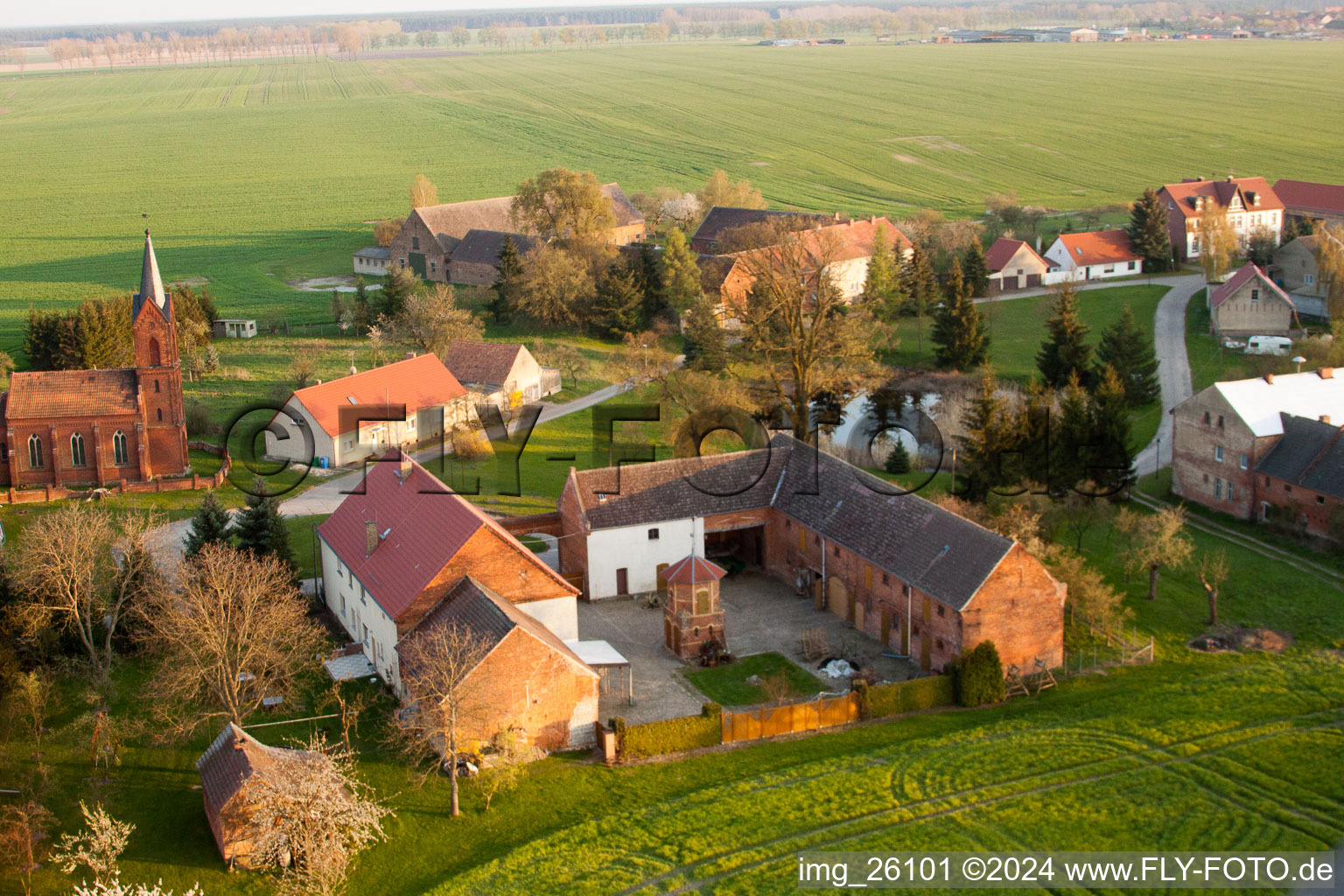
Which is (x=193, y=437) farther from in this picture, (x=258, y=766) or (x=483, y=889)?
(x=483, y=889)

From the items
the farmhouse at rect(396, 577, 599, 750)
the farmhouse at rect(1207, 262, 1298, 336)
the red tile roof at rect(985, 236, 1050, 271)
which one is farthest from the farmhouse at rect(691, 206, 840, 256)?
the farmhouse at rect(396, 577, 599, 750)

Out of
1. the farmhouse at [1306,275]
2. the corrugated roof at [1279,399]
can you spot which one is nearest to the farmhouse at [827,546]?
the corrugated roof at [1279,399]

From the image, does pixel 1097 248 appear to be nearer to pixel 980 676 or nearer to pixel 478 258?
pixel 478 258

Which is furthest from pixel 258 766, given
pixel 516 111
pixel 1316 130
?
pixel 516 111

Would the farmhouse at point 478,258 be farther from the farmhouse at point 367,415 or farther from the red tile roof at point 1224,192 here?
the red tile roof at point 1224,192

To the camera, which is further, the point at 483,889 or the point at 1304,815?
the point at 1304,815

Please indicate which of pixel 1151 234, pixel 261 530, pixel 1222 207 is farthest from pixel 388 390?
pixel 1222 207
